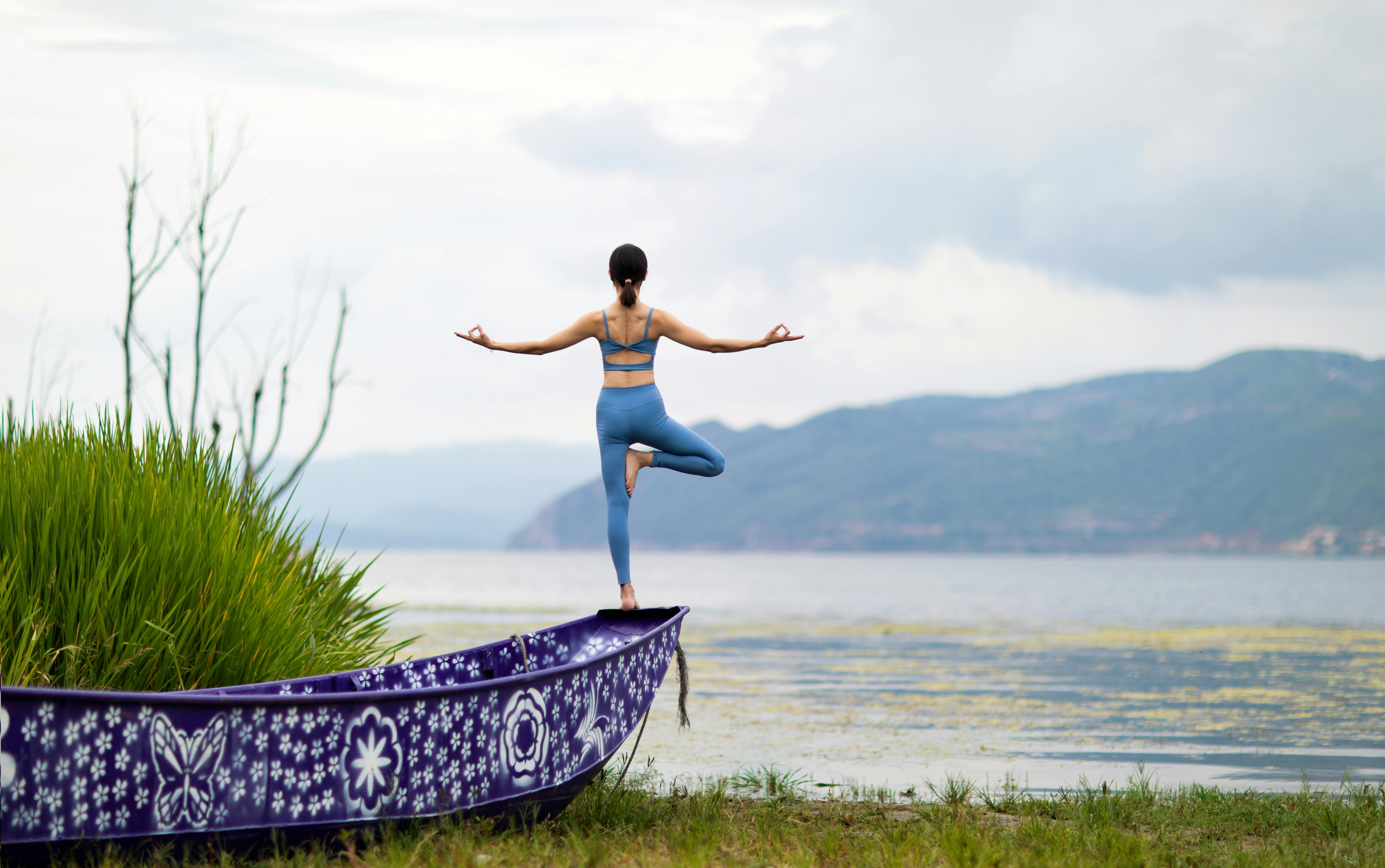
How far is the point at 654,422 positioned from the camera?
7000 mm

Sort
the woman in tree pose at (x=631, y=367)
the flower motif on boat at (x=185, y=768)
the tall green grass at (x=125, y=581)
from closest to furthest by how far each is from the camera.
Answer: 1. the flower motif on boat at (x=185, y=768)
2. the tall green grass at (x=125, y=581)
3. the woman in tree pose at (x=631, y=367)

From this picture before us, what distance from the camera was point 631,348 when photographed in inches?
275

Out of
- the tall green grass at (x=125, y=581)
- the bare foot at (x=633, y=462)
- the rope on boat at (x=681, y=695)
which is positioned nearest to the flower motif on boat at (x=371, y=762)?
the tall green grass at (x=125, y=581)

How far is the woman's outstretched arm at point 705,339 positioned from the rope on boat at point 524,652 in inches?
79.1

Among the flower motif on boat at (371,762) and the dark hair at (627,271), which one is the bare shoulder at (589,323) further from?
the flower motif on boat at (371,762)

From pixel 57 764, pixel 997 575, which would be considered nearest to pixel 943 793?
pixel 57 764

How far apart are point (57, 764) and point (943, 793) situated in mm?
5887

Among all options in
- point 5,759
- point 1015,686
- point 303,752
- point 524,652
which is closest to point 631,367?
point 524,652

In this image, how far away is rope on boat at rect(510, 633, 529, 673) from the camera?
7113mm

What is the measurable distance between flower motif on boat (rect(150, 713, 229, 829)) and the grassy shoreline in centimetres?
18

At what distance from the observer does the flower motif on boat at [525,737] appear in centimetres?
601

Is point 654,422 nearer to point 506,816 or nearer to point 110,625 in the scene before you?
point 506,816

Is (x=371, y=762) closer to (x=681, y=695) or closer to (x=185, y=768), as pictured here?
(x=185, y=768)

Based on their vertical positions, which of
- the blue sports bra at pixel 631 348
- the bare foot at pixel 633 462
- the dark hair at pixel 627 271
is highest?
the dark hair at pixel 627 271
